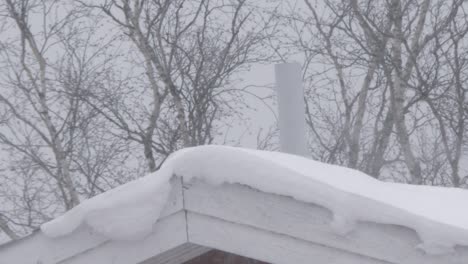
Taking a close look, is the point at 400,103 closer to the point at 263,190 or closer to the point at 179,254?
the point at 179,254

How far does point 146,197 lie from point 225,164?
10.0 inches

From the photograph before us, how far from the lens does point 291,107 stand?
512 centimetres

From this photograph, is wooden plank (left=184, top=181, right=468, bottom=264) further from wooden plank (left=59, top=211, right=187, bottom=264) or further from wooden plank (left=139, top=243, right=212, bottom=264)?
wooden plank (left=139, top=243, right=212, bottom=264)

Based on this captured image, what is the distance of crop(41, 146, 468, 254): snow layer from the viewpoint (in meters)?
1.94

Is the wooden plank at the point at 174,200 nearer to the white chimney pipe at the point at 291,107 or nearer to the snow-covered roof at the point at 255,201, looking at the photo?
the snow-covered roof at the point at 255,201

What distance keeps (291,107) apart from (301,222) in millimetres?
3010

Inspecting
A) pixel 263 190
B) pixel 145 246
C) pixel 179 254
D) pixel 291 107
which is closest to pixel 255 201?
pixel 263 190

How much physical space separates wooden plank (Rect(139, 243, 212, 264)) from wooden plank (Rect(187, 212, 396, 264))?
0.36 feet

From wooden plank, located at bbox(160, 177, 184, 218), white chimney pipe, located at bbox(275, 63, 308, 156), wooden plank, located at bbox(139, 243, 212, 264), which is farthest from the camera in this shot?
white chimney pipe, located at bbox(275, 63, 308, 156)

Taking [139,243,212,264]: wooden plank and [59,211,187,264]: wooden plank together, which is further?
[139,243,212,264]: wooden plank

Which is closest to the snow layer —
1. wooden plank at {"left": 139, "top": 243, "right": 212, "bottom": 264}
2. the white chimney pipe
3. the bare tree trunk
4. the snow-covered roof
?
the snow-covered roof

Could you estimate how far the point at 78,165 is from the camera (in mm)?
15094

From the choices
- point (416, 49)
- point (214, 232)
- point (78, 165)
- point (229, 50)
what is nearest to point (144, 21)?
point (229, 50)

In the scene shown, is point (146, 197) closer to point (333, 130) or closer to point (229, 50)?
point (229, 50)
